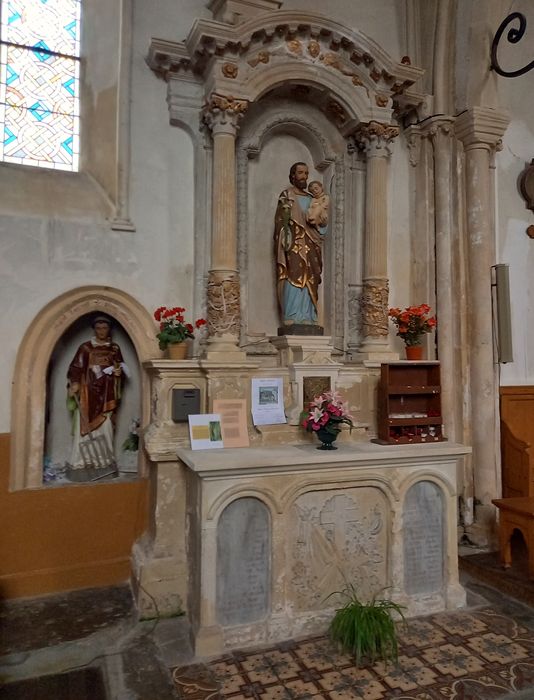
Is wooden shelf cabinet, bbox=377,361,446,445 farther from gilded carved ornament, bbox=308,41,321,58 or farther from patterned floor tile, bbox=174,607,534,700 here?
gilded carved ornament, bbox=308,41,321,58

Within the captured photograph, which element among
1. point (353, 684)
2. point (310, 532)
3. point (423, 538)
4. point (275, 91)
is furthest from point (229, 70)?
point (353, 684)

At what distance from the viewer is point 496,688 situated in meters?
2.87

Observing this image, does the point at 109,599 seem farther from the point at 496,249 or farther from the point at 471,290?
the point at 496,249

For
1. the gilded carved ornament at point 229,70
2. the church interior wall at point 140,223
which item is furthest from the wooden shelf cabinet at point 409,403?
the gilded carved ornament at point 229,70

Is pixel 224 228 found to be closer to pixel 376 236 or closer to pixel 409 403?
pixel 376 236

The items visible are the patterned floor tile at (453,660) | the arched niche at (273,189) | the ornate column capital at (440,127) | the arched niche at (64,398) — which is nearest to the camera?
the patterned floor tile at (453,660)

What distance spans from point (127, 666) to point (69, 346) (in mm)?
2524

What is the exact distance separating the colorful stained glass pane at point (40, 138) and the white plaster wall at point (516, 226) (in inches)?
174

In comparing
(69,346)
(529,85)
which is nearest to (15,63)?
(69,346)

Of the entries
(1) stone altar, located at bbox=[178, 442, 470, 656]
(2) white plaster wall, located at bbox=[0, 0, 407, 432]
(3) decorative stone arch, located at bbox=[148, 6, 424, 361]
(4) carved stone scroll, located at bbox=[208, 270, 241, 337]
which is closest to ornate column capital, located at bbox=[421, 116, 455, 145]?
(3) decorative stone arch, located at bbox=[148, 6, 424, 361]

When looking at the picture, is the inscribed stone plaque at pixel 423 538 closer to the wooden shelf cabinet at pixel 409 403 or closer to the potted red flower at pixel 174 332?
the wooden shelf cabinet at pixel 409 403

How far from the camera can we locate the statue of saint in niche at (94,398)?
4.36m

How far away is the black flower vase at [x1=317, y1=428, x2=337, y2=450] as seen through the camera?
153 inches

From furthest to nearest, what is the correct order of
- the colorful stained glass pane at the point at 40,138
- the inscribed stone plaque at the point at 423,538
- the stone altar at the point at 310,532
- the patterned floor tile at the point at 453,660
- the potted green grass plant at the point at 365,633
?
the colorful stained glass pane at the point at 40,138 < the inscribed stone plaque at the point at 423,538 < the stone altar at the point at 310,532 < the potted green grass plant at the point at 365,633 < the patterned floor tile at the point at 453,660
